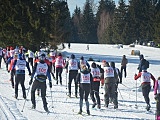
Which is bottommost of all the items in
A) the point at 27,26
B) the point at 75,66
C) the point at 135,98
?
the point at 135,98

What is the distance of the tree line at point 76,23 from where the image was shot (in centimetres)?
3825

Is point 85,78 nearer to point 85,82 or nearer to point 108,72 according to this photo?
point 85,82

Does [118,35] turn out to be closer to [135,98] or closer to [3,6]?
[3,6]

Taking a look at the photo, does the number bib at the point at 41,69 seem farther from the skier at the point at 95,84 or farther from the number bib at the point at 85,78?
the skier at the point at 95,84

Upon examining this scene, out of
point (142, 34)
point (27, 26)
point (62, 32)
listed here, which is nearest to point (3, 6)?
point (27, 26)

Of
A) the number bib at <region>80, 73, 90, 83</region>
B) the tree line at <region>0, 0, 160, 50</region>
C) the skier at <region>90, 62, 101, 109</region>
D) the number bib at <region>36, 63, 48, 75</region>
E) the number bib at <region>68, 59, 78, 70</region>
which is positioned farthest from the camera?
the tree line at <region>0, 0, 160, 50</region>

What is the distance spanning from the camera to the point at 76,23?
371 feet

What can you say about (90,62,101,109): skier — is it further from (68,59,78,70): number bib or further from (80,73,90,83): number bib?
(68,59,78,70): number bib

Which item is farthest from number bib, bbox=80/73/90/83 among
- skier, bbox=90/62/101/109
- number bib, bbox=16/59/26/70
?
number bib, bbox=16/59/26/70

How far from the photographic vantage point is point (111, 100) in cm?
1430

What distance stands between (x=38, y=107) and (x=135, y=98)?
16.5ft

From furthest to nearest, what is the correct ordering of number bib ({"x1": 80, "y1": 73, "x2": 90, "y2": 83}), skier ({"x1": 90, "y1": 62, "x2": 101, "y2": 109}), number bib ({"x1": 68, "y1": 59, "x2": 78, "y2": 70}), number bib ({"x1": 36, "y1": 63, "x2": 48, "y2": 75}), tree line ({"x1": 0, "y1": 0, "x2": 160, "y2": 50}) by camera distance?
1. tree line ({"x1": 0, "y1": 0, "x2": 160, "y2": 50})
2. number bib ({"x1": 68, "y1": 59, "x2": 78, "y2": 70})
3. skier ({"x1": 90, "y1": 62, "x2": 101, "y2": 109})
4. number bib ({"x1": 36, "y1": 63, "x2": 48, "y2": 75})
5. number bib ({"x1": 80, "y1": 73, "x2": 90, "y2": 83})

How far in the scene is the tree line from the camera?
125 ft

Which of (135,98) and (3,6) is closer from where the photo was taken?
(135,98)
